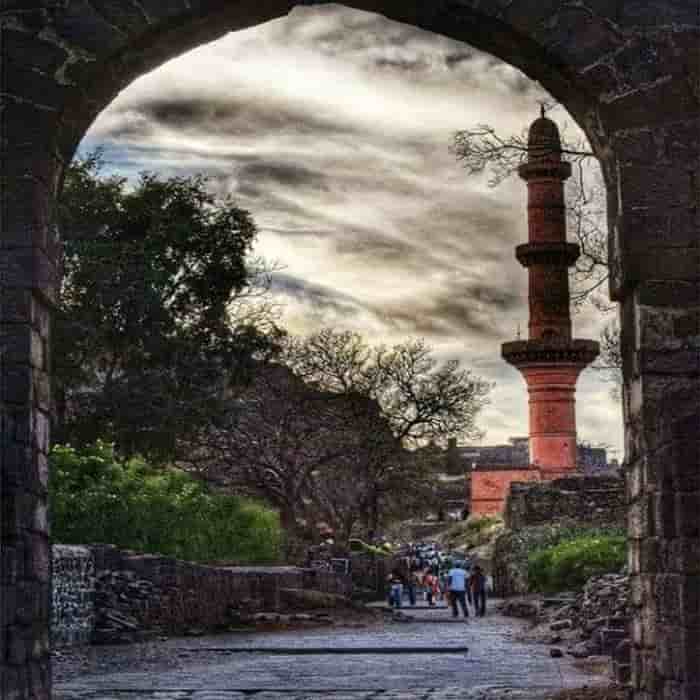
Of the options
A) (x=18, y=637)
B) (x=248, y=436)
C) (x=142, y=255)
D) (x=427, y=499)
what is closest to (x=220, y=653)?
(x=18, y=637)

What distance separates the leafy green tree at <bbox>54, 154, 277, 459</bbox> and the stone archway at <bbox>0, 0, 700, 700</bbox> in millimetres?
20277

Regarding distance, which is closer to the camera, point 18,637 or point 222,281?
point 18,637

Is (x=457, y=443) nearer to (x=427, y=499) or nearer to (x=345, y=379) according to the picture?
(x=427, y=499)

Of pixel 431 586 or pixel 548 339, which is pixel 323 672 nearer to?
pixel 431 586

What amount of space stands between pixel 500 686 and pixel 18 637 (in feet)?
16.3

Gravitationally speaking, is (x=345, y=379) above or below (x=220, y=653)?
above

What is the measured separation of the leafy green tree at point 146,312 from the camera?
92.7 feet

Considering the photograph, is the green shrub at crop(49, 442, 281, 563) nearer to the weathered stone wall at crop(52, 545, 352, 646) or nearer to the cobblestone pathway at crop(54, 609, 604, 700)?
the weathered stone wall at crop(52, 545, 352, 646)

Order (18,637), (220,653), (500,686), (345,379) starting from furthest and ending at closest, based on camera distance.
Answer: (345,379) → (220,653) → (500,686) → (18,637)

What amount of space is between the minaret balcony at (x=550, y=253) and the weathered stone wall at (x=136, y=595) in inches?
908

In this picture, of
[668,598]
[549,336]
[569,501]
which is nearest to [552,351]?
[549,336]

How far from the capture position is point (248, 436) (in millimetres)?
34906

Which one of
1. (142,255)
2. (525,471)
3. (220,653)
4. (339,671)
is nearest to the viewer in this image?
(339,671)

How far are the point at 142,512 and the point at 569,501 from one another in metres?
11.2
